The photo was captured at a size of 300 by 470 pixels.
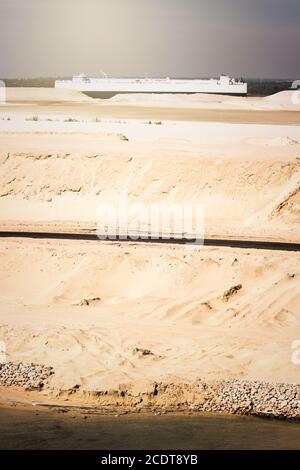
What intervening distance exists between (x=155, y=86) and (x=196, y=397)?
270 ft

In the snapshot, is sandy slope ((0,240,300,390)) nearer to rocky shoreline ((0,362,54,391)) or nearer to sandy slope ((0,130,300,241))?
rocky shoreline ((0,362,54,391))

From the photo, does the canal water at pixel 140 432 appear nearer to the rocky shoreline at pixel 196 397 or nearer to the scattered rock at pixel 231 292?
the rocky shoreline at pixel 196 397

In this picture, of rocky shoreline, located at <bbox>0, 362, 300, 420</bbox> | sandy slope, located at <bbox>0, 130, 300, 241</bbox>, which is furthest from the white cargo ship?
rocky shoreline, located at <bbox>0, 362, 300, 420</bbox>

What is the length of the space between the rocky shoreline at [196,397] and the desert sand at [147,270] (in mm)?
219

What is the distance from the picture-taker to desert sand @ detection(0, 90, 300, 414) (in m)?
15.5

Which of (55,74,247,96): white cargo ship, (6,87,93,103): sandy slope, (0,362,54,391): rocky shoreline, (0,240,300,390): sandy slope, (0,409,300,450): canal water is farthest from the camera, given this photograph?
(55,74,247,96): white cargo ship

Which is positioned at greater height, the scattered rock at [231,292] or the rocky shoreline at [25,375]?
the scattered rock at [231,292]

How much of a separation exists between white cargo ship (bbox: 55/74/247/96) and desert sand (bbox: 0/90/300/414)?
2341 inches

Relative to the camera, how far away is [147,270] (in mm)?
19750

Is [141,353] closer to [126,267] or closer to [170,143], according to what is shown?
[126,267]

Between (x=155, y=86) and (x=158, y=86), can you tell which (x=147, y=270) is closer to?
(x=158, y=86)

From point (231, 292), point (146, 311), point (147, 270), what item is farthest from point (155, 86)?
point (146, 311)

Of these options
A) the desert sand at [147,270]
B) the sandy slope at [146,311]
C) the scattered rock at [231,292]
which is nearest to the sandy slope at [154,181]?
the desert sand at [147,270]

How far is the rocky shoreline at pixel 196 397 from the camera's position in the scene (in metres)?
13.7
